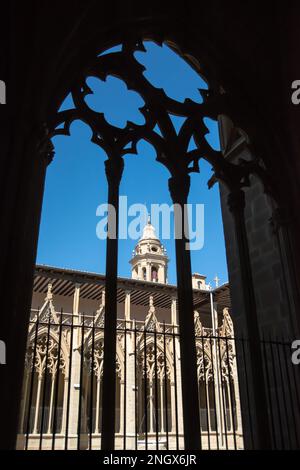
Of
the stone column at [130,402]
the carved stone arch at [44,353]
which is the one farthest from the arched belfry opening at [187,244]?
the stone column at [130,402]

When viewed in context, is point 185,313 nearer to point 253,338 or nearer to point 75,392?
point 253,338

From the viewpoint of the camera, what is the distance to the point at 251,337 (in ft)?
11.5

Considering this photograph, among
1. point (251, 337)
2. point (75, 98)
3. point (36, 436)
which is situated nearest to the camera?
point (251, 337)

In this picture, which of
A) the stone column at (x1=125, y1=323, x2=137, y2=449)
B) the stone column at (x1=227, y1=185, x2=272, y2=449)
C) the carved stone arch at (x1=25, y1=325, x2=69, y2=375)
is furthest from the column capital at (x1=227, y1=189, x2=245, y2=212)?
the stone column at (x1=125, y1=323, x2=137, y2=449)

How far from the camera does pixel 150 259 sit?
114ft

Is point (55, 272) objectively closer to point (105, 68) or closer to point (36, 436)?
point (36, 436)

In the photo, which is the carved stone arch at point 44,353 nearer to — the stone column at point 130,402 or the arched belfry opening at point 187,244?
the stone column at point 130,402

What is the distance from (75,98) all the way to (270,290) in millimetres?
2800

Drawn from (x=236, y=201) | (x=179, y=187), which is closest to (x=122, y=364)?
(x=236, y=201)

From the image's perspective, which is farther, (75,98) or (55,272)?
(55,272)

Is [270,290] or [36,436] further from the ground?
[270,290]

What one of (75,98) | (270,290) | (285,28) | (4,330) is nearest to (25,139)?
(75,98)

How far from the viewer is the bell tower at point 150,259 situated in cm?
3462

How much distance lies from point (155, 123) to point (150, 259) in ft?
101
